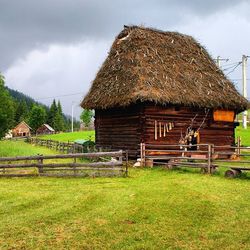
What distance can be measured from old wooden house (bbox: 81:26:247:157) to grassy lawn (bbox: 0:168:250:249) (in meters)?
7.89

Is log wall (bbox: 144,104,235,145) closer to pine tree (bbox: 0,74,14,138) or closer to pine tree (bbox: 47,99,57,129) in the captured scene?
pine tree (bbox: 0,74,14,138)

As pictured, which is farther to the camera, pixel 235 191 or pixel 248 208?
pixel 235 191

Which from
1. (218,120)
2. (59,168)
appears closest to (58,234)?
(59,168)

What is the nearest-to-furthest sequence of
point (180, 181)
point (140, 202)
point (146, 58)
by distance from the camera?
1. point (140, 202)
2. point (180, 181)
3. point (146, 58)

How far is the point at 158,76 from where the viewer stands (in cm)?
2253

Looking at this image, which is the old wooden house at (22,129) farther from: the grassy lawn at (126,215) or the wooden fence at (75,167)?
the grassy lawn at (126,215)

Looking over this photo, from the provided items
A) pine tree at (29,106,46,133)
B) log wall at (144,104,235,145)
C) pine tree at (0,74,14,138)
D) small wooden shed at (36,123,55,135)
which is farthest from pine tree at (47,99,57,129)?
log wall at (144,104,235,145)

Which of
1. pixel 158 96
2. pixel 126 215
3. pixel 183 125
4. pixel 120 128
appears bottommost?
pixel 126 215

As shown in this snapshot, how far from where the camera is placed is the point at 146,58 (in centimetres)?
2342

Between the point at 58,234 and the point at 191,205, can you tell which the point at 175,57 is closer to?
the point at 191,205

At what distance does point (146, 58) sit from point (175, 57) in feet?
8.72

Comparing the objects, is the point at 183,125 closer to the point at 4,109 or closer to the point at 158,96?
the point at 158,96

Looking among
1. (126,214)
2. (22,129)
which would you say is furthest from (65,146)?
(22,129)

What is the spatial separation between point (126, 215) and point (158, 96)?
482 inches
